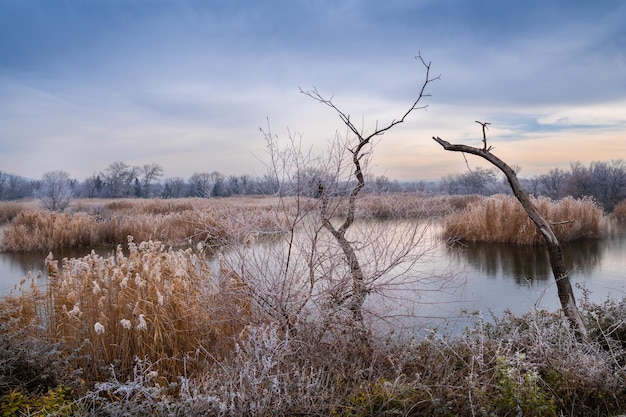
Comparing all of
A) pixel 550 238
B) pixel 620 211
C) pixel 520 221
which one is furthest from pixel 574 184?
pixel 550 238

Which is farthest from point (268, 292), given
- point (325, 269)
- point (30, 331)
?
point (30, 331)

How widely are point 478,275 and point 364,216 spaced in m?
4.83

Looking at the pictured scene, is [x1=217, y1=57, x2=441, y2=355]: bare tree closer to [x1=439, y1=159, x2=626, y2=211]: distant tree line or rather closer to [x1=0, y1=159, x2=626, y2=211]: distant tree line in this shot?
[x1=0, y1=159, x2=626, y2=211]: distant tree line

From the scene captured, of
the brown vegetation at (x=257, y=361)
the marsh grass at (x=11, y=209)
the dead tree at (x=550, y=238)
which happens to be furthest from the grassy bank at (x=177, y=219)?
the dead tree at (x=550, y=238)

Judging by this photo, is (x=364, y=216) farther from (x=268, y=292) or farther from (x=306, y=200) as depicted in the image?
(x=268, y=292)

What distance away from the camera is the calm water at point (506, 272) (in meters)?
5.48

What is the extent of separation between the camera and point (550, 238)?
12.9ft

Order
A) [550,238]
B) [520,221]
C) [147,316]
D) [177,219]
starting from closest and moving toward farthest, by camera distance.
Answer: [550,238] < [147,316] < [520,221] < [177,219]

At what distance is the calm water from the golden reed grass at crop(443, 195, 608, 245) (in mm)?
322

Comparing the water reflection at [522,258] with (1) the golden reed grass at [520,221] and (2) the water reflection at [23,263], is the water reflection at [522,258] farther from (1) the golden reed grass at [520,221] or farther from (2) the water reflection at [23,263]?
(2) the water reflection at [23,263]

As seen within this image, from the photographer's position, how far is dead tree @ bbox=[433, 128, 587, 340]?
12.3 ft

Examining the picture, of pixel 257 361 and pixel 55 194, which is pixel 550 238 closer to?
pixel 257 361

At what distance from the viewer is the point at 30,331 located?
4.11 meters

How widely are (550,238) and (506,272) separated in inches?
187
